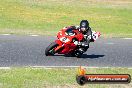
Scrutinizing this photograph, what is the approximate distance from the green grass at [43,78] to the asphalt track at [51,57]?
1721 millimetres

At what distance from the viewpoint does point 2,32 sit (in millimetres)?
24547

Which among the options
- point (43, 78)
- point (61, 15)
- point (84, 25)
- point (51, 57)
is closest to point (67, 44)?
point (51, 57)

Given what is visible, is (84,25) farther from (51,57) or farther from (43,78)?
(43,78)

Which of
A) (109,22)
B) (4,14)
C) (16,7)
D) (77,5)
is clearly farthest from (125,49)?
(77,5)

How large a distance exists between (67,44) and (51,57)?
2.54 ft

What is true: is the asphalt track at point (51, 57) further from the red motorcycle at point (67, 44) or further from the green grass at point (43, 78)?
the green grass at point (43, 78)

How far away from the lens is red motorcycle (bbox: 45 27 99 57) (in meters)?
16.9

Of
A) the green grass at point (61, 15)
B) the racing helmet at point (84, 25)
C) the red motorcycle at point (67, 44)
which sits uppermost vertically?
the racing helmet at point (84, 25)

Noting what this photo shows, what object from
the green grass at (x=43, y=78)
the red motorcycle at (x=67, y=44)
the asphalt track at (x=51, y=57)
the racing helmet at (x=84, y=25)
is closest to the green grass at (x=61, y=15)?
the asphalt track at (x=51, y=57)

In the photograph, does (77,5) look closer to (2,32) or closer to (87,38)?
(2,32)

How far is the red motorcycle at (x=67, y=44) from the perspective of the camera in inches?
665

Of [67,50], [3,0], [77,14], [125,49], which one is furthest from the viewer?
[3,0]

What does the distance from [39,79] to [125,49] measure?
8.42 meters

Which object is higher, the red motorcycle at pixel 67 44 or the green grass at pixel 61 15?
the red motorcycle at pixel 67 44
